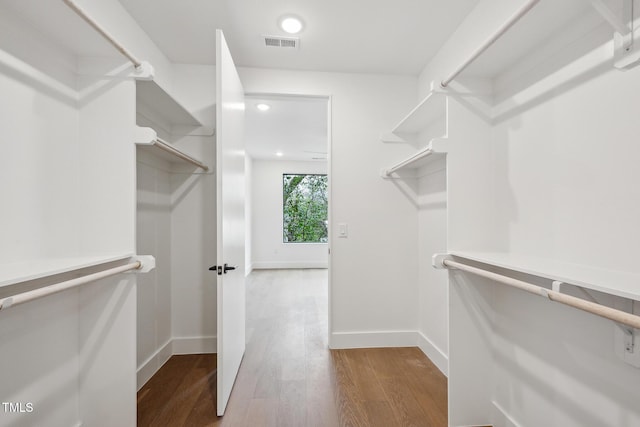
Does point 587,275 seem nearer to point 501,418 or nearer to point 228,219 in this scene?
point 501,418

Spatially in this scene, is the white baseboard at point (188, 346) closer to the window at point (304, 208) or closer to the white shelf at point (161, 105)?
the white shelf at point (161, 105)

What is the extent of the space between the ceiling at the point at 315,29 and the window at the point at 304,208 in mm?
4451

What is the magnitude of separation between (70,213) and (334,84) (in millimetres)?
2090

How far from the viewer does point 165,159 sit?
216cm

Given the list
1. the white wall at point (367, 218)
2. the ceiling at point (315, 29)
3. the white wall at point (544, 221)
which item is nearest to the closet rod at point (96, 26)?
the ceiling at point (315, 29)

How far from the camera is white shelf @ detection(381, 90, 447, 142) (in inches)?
66.7

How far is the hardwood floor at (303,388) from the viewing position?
1565 mm

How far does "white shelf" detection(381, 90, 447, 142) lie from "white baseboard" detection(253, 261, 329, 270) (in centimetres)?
457

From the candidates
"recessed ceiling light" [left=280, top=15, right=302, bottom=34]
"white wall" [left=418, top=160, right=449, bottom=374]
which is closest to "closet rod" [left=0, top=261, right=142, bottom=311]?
"recessed ceiling light" [left=280, top=15, right=302, bottom=34]

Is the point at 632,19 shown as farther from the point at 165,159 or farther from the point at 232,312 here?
the point at 165,159

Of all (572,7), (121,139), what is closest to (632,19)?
(572,7)

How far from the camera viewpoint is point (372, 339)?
2416 millimetres

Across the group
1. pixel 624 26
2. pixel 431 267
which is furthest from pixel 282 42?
pixel 431 267

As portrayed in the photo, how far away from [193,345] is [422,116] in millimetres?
2603
